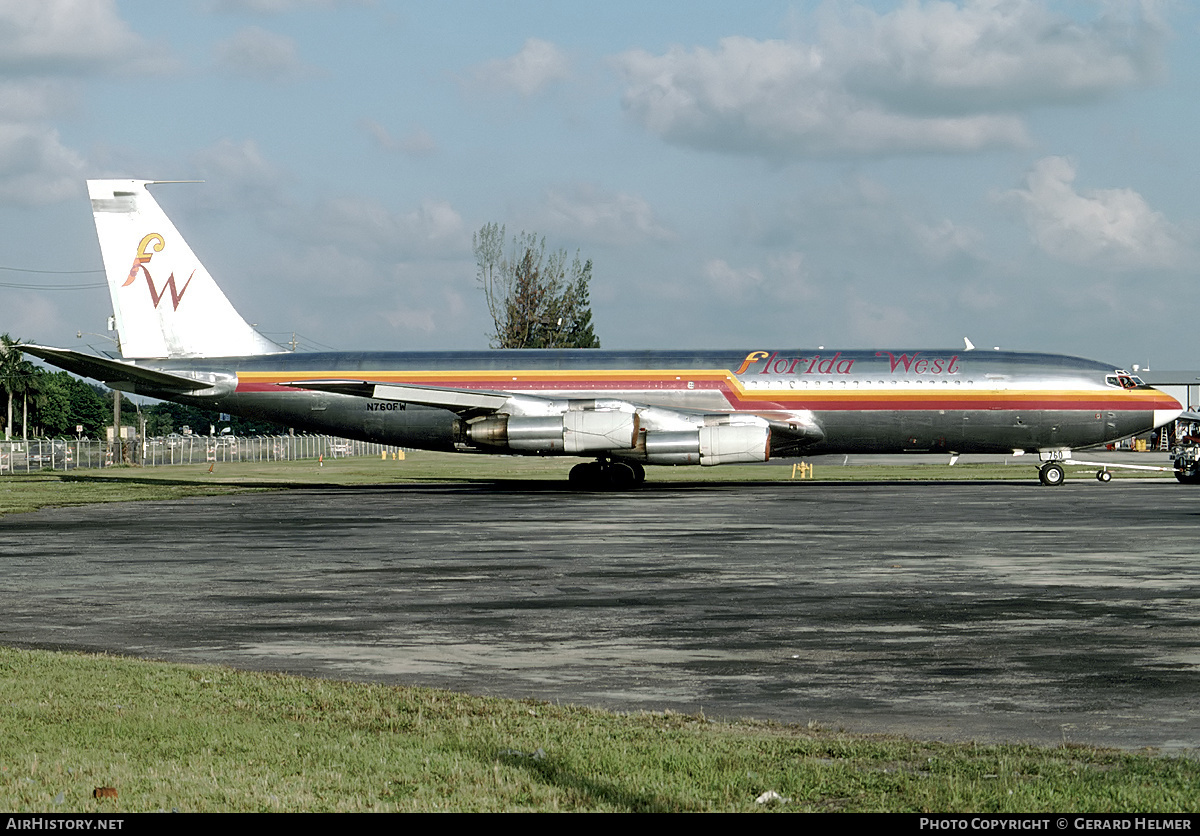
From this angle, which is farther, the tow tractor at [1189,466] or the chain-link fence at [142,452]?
the chain-link fence at [142,452]

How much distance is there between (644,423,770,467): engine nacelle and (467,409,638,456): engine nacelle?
987 mm

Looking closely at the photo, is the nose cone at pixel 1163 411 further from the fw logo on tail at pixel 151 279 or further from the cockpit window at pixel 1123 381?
the fw logo on tail at pixel 151 279

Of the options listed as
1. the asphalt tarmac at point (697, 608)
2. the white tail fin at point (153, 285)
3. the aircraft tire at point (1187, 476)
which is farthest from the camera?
the aircraft tire at point (1187, 476)

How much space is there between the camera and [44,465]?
74375mm

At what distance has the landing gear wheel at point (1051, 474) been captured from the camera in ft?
128

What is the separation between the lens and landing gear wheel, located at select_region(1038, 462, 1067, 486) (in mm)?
38969

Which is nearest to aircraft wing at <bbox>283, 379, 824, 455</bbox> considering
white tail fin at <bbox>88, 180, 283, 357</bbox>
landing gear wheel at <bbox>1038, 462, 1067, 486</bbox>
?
white tail fin at <bbox>88, 180, 283, 357</bbox>

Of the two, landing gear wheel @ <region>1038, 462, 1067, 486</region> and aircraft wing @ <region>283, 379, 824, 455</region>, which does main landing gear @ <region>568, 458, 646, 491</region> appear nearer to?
aircraft wing @ <region>283, 379, 824, 455</region>

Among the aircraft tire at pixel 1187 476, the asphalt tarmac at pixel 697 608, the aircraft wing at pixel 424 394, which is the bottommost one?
the asphalt tarmac at pixel 697 608

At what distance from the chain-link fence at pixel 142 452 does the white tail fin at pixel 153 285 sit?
1844 centimetres

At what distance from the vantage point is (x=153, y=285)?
136 feet

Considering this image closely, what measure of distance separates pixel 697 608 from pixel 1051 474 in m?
27.9

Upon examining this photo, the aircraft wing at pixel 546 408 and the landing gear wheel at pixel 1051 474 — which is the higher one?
the aircraft wing at pixel 546 408

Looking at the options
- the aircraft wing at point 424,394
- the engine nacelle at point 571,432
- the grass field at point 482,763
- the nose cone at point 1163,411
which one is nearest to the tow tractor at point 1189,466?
the nose cone at point 1163,411
